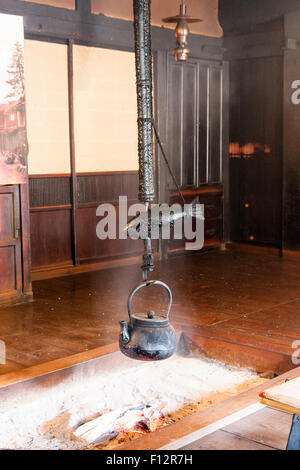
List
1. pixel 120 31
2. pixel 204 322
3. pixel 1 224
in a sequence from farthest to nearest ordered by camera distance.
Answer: pixel 120 31 → pixel 1 224 → pixel 204 322

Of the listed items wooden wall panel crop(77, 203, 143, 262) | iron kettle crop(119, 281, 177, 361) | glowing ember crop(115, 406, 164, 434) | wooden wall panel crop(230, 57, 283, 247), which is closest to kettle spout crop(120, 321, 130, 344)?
iron kettle crop(119, 281, 177, 361)

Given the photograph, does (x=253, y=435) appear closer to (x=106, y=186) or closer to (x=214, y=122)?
(x=106, y=186)

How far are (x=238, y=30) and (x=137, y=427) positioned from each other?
6074mm

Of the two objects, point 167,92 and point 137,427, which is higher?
point 167,92

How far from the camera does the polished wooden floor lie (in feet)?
12.9

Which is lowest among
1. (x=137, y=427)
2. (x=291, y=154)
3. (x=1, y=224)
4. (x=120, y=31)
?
(x=137, y=427)

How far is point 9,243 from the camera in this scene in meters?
5.29

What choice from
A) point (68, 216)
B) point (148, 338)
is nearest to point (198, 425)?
point (148, 338)

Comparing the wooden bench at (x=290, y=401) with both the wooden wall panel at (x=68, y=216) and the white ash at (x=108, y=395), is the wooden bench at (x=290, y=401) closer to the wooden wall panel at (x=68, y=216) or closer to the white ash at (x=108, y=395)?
the white ash at (x=108, y=395)

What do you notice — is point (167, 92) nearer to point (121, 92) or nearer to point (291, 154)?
point (121, 92)

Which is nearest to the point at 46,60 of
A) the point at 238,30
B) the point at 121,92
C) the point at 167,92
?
the point at 121,92

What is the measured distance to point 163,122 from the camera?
24.2 ft

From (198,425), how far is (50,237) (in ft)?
13.9

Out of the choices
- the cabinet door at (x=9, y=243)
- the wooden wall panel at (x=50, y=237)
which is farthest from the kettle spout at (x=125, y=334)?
the wooden wall panel at (x=50, y=237)
